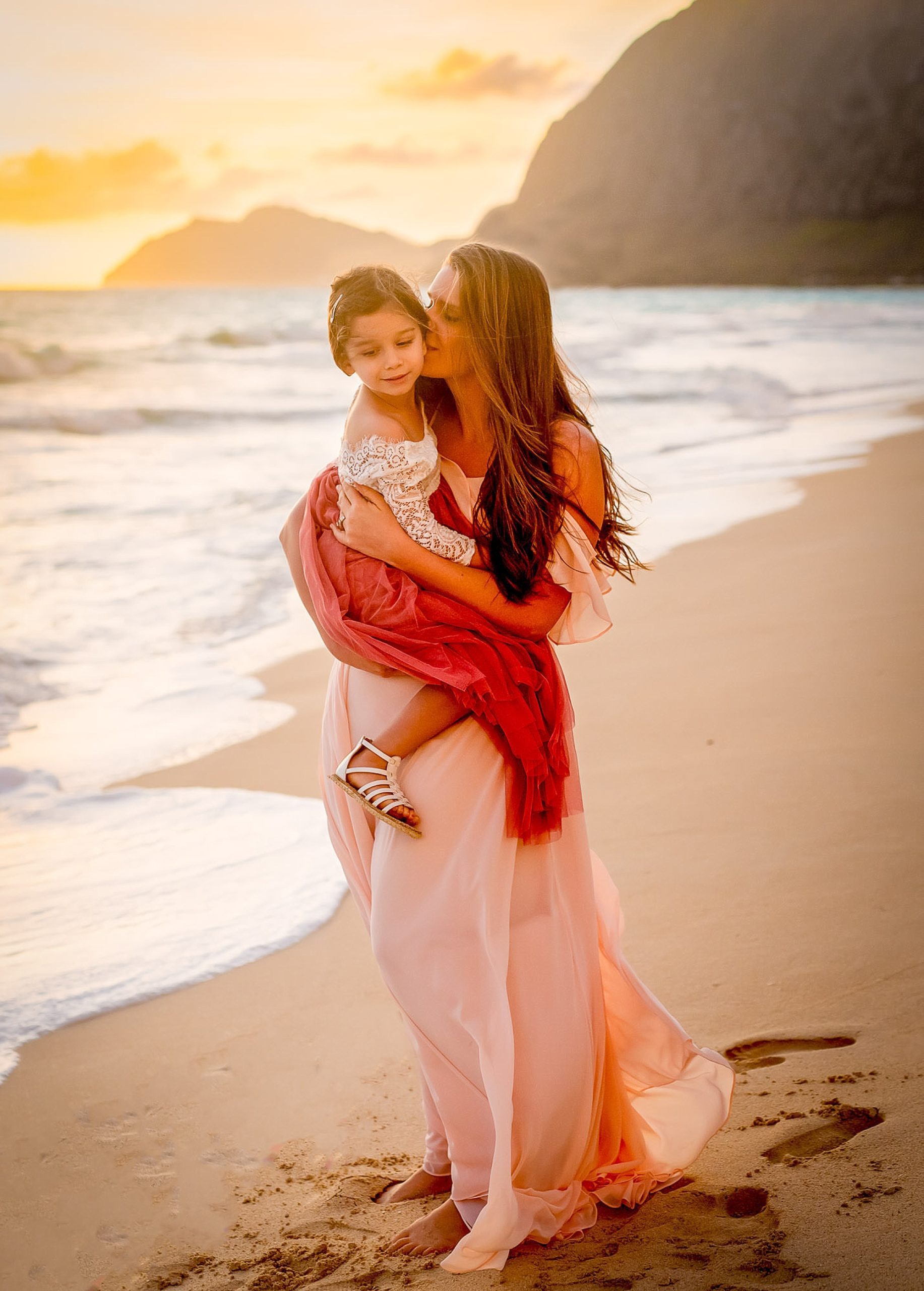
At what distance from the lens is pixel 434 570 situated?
84.9 inches

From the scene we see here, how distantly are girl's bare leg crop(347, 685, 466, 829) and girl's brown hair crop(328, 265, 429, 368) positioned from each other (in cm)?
69

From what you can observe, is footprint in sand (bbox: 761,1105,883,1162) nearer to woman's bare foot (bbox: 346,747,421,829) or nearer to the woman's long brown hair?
woman's bare foot (bbox: 346,747,421,829)

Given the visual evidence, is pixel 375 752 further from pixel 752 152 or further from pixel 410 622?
pixel 752 152

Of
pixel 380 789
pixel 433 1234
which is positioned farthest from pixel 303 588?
pixel 433 1234

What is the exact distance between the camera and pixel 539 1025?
222 cm

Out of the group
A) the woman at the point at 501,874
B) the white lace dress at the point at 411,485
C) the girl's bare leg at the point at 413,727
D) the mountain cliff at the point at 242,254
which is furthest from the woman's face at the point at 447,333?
the mountain cliff at the point at 242,254

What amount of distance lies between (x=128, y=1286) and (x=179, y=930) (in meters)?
1.35

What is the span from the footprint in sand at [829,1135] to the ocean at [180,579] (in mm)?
1659

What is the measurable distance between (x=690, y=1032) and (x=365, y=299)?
6.64 ft

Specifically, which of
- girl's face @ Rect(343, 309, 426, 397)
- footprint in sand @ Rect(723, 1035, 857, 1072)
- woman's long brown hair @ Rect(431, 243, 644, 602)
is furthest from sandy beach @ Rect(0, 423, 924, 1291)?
girl's face @ Rect(343, 309, 426, 397)

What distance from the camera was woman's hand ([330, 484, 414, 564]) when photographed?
7.06 ft

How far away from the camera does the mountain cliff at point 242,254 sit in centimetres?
5909

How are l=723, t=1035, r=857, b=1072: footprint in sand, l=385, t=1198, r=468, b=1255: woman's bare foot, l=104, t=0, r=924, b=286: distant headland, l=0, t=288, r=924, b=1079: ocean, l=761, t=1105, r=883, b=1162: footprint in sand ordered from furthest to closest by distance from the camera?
1. l=104, t=0, r=924, b=286: distant headland
2. l=0, t=288, r=924, b=1079: ocean
3. l=723, t=1035, r=857, b=1072: footprint in sand
4. l=761, t=1105, r=883, b=1162: footprint in sand
5. l=385, t=1198, r=468, b=1255: woman's bare foot

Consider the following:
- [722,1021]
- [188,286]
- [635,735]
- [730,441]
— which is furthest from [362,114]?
[188,286]
